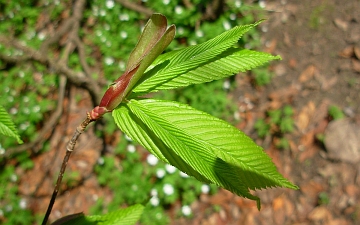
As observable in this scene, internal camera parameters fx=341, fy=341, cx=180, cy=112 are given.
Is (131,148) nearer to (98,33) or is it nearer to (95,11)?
(98,33)

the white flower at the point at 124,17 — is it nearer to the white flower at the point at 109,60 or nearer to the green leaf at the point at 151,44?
the white flower at the point at 109,60

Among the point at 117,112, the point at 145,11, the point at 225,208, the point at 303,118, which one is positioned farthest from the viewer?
the point at 145,11

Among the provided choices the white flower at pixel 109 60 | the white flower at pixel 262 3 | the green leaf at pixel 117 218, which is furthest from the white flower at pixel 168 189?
the white flower at pixel 262 3

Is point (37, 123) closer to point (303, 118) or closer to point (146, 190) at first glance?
point (146, 190)

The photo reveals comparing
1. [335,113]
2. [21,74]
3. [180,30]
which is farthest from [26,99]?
[335,113]

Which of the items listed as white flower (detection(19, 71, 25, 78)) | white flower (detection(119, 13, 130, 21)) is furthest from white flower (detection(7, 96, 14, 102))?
white flower (detection(119, 13, 130, 21))

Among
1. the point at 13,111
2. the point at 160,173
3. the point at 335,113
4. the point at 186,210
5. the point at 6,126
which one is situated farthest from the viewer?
the point at 13,111

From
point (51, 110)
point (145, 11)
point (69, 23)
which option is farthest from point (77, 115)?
point (145, 11)
